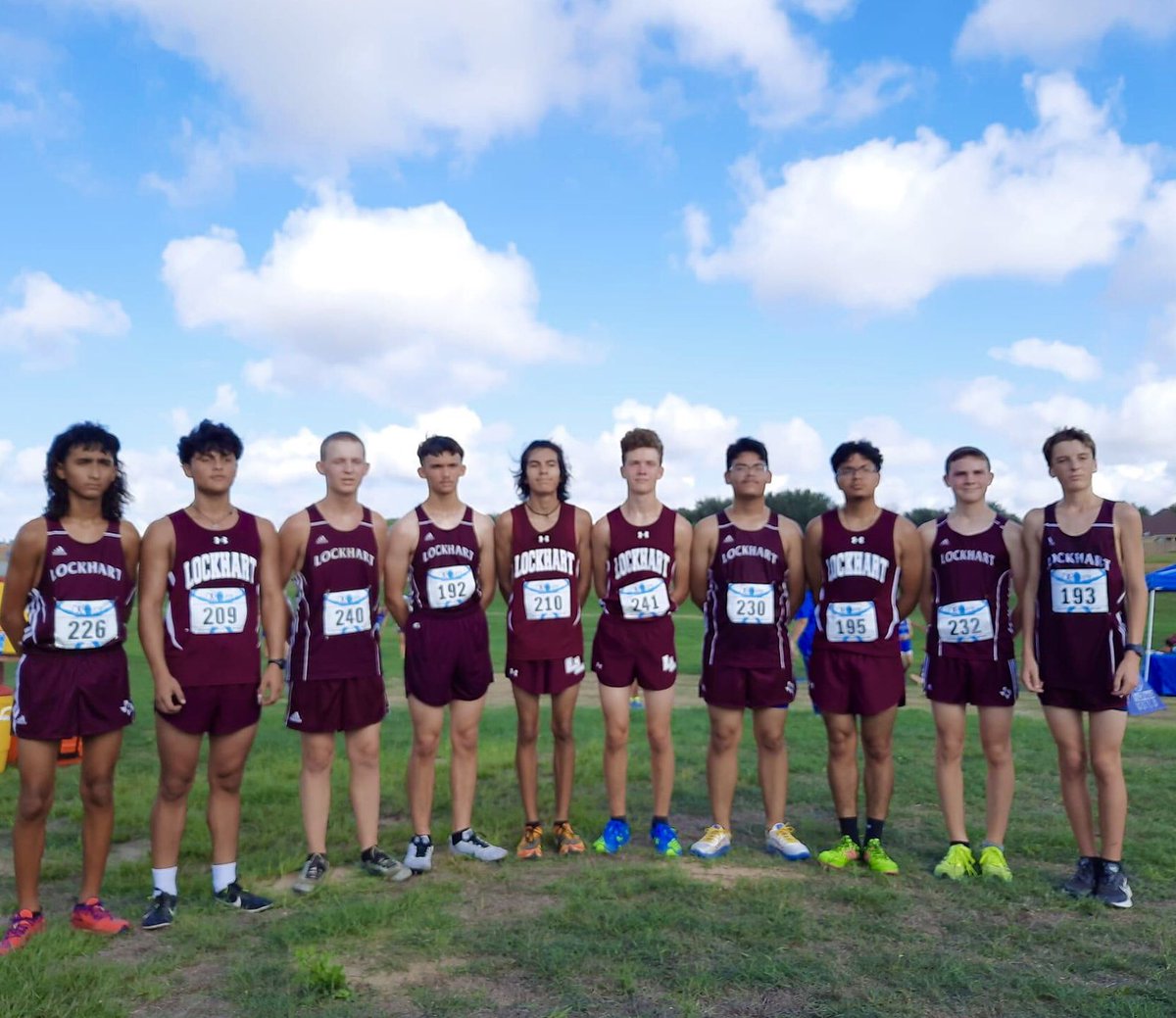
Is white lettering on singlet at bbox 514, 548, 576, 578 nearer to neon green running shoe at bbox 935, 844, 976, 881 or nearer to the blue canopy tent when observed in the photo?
neon green running shoe at bbox 935, 844, 976, 881

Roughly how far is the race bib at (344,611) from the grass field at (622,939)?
50.1 inches

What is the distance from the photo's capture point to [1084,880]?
15.0ft

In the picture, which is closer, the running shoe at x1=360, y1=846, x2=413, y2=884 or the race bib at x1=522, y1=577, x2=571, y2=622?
the running shoe at x1=360, y1=846, x2=413, y2=884

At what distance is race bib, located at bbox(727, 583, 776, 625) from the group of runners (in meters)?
0.01

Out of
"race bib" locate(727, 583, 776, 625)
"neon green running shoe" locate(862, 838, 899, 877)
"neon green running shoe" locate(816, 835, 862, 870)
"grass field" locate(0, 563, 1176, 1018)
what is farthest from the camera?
"race bib" locate(727, 583, 776, 625)

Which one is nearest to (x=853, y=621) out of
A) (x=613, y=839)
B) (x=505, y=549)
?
(x=613, y=839)

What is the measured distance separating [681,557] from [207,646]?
2549 mm

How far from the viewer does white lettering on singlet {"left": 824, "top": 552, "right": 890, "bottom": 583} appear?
16.4 feet

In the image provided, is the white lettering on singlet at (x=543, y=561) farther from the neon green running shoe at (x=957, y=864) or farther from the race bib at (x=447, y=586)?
the neon green running shoe at (x=957, y=864)

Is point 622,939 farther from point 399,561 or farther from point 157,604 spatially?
point 157,604

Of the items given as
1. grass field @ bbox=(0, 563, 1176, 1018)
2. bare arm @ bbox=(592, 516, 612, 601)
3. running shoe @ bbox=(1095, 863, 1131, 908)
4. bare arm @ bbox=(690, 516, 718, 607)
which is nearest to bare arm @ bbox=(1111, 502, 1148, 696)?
running shoe @ bbox=(1095, 863, 1131, 908)

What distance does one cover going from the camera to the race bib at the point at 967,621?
4840 millimetres

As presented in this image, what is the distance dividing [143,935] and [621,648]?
8.71 ft

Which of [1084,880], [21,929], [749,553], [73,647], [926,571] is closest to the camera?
[21,929]
